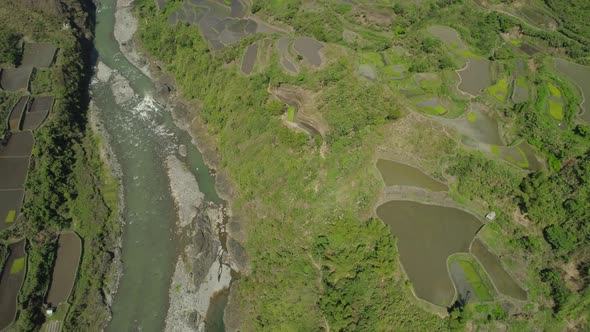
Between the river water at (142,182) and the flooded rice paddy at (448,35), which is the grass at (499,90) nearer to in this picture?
the flooded rice paddy at (448,35)

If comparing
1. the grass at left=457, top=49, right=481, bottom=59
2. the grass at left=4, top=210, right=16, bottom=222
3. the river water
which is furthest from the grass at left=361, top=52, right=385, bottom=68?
the grass at left=4, top=210, right=16, bottom=222

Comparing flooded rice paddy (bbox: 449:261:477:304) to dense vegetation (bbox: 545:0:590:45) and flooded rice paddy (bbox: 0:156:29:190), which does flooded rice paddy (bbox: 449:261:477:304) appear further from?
flooded rice paddy (bbox: 0:156:29:190)

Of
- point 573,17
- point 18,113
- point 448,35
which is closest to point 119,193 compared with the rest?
point 18,113

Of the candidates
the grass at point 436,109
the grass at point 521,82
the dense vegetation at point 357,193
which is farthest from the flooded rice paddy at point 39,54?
the grass at point 521,82

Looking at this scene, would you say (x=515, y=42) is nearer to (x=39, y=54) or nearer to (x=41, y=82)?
(x=41, y=82)

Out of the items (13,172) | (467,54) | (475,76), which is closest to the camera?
(13,172)
